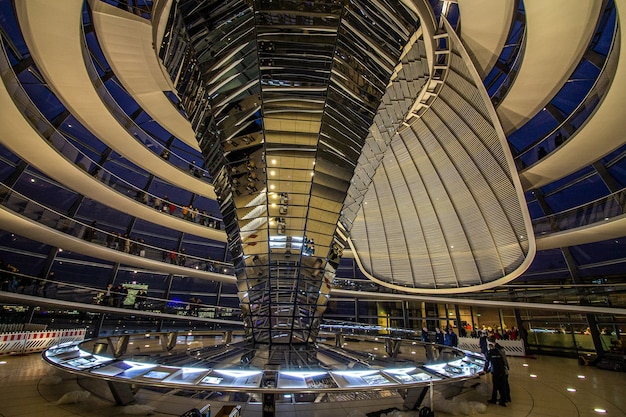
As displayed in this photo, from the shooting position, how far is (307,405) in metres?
7.73

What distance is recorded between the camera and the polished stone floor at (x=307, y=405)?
6.77 meters

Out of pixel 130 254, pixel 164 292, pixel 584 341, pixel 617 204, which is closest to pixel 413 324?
pixel 584 341

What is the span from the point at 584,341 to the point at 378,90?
69.3 feet

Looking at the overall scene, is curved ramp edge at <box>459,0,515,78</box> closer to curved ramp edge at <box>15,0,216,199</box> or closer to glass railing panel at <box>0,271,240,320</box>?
curved ramp edge at <box>15,0,216,199</box>

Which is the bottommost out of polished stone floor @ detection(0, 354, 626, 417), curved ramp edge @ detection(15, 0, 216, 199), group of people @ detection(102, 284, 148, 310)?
polished stone floor @ detection(0, 354, 626, 417)

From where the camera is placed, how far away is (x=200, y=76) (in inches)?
352

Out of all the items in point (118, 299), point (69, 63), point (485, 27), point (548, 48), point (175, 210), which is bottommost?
point (118, 299)

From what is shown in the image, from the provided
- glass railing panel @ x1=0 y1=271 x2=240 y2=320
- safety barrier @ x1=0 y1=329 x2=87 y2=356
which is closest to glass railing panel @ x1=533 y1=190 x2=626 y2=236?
glass railing panel @ x1=0 y1=271 x2=240 y2=320

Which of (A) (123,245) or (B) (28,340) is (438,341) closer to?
(A) (123,245)

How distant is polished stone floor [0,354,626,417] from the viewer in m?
6.77

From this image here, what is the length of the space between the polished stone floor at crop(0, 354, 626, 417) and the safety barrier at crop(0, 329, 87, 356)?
120 inches

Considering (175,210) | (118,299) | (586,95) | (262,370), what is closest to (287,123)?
(262,370)

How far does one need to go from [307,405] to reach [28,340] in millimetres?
14969

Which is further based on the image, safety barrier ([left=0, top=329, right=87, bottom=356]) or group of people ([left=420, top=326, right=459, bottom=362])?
safety barrier ([left=0, top=329, right=87, bottom=356])
